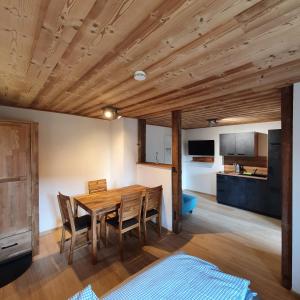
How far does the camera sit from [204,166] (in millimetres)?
5895

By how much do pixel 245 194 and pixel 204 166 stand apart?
5.58 feet

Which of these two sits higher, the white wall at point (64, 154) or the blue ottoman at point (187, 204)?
the white wall at point (64, 154)

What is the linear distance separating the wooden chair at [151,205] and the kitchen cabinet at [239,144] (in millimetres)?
2874

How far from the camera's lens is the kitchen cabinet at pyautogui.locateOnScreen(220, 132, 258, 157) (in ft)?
14.8

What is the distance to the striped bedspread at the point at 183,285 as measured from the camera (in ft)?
3.66

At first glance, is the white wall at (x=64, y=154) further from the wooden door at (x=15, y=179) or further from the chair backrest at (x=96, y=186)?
the wooden door at (x=15, y=179)

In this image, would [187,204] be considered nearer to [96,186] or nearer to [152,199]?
[152,199]

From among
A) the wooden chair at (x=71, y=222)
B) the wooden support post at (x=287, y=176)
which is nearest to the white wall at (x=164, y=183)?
the wooden chair at (x=71, y=222)

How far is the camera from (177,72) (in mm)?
1634

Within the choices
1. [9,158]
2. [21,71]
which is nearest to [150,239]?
[9,158]

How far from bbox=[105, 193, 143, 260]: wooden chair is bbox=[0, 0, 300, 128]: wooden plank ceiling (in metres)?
1.47

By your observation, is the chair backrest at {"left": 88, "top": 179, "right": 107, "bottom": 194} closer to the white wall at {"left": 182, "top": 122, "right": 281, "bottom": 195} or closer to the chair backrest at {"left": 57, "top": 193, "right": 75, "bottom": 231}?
the chair backrest at {"left": 57, "top": 193, "right": 75, "bottom": 231}

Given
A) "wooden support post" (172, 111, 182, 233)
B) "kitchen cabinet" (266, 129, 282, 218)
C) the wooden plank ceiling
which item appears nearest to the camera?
the wooden plank ceiling

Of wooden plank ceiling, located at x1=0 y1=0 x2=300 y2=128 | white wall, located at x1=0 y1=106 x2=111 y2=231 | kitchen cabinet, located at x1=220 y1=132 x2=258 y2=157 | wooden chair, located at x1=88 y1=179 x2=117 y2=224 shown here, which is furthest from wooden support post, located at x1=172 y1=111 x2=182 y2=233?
kitchen cabinet, located at x1=220 y1=132 x2=258 y2=157
